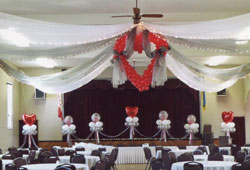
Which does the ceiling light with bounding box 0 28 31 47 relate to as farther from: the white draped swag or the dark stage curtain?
the dark stage curtain

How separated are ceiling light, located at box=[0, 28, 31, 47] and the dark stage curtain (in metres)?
17.3

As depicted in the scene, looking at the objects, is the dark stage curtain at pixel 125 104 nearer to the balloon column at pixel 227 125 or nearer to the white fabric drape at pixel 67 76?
the balloon column at pixel 227 125

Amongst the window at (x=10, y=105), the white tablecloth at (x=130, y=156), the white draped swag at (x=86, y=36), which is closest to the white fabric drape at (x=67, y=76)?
the white draped swag at (x=86, y=36)

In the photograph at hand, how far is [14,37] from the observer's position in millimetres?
5781

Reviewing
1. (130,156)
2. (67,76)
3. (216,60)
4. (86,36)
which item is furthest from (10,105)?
(86,36)

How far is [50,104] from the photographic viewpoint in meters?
22.5

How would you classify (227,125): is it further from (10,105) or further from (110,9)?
(10,105)

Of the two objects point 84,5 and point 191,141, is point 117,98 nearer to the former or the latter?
point 191,141

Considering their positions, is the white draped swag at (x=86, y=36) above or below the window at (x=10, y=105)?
above

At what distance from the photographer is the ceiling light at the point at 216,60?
1977cm

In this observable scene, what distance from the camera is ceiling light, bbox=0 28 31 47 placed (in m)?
5.59

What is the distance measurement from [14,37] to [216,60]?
15962 millimetres

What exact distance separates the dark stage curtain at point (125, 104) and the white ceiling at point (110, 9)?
10535 mm

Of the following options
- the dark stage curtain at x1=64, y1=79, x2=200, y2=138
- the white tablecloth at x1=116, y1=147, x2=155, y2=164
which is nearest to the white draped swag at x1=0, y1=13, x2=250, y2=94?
the white tablecloth at x1=116, y1=147, x2=155, y2=164
